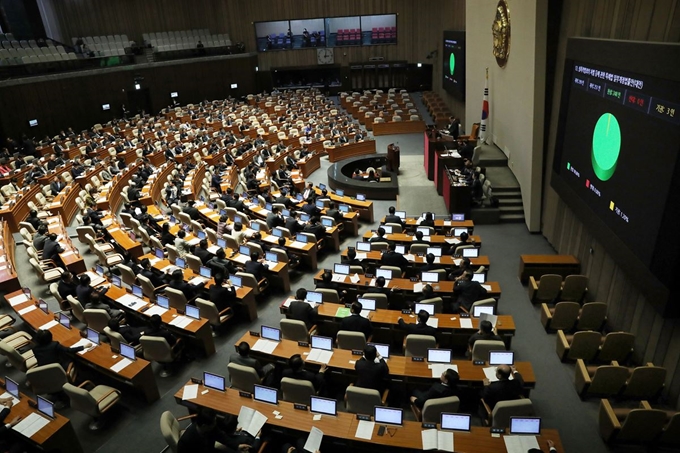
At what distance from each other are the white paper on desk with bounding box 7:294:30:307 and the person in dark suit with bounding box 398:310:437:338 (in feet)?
23.6

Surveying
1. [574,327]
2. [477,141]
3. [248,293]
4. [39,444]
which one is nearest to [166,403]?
[39,444]

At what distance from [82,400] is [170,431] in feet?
5.88

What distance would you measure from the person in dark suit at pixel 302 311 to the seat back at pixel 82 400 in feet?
10.5

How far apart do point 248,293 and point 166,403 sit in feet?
8.23

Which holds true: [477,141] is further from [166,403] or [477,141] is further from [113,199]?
[166,403]

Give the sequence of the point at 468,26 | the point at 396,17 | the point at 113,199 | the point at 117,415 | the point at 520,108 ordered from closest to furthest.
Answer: the point at 117,415 < the point at 520,108 < the point at 113,199 < the point at 468,26 < the point at 396,17

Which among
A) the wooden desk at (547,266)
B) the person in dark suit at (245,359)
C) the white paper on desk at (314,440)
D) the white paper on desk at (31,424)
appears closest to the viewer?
the white paper on desk at (314,440)

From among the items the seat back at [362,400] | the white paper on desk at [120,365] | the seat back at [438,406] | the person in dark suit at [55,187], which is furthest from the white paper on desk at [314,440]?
the person in dark suit at [55,187]

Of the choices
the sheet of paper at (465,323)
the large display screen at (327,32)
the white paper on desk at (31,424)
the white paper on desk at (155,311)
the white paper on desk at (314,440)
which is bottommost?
the sheet of paper at (465,323)

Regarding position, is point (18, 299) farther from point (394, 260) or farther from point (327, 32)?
point (327, 32)

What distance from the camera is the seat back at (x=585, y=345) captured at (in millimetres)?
7184

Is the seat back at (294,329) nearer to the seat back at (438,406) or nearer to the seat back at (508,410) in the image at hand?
the seat back at (438,406)

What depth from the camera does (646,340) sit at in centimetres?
703

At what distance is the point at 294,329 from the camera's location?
7.48 m
